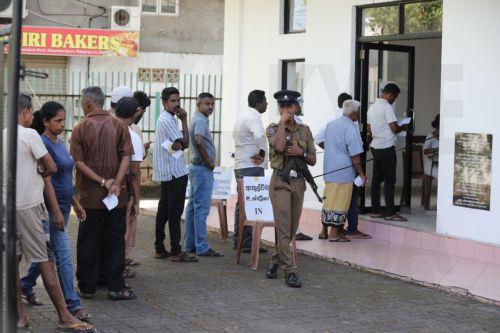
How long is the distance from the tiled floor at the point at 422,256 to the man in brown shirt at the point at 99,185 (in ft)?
10.4

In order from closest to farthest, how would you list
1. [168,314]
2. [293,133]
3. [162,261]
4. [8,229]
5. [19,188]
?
[8,229], [19,188], [168,314], [293,133], [162,261]

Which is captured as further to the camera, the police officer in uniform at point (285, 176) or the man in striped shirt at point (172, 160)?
the man in striped shirt at point (172, 160)

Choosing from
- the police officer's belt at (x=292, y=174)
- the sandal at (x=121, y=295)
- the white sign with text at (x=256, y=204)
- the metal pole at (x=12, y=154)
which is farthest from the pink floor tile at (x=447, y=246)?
the metal pole at (x=12, y=154)

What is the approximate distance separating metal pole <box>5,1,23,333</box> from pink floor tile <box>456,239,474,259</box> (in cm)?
686

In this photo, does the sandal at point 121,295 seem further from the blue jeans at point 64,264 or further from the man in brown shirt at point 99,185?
the blue jeans at point 64,264

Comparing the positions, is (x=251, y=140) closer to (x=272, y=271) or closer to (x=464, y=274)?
(x=272, y=271)

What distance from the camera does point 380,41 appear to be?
11.8 metres

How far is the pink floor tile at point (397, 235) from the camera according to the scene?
1101 cm

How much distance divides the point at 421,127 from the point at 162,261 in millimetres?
7476

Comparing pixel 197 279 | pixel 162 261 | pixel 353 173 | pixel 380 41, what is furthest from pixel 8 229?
pixel 380 41

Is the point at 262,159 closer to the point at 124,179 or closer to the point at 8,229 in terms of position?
the point at 124,179

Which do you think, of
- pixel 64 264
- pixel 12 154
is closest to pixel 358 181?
pixel 64 264

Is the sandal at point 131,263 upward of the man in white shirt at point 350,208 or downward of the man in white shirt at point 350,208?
downward

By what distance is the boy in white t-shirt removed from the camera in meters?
8.26
